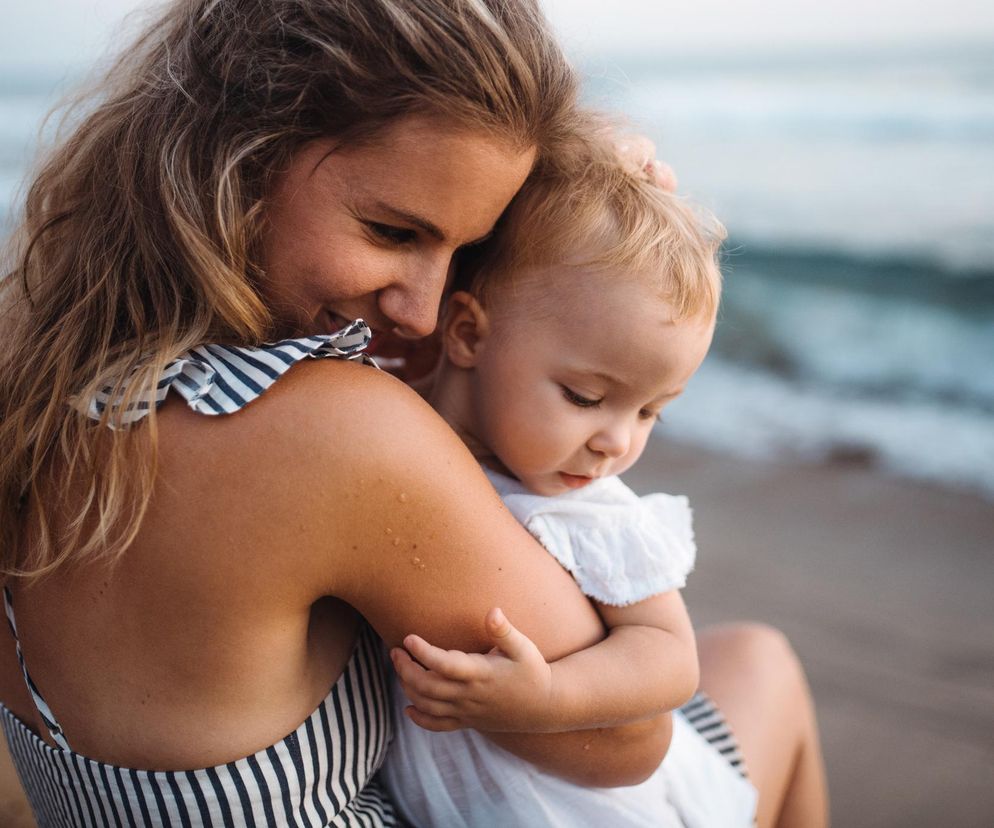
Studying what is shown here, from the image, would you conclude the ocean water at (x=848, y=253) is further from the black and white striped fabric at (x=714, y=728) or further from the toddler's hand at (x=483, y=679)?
the toddler's hand at (x=483, y=679)

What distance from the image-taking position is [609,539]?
1.59m

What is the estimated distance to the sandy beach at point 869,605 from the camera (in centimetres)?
304

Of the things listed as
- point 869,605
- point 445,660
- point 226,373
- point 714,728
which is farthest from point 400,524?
point 869,605

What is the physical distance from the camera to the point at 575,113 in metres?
1.71

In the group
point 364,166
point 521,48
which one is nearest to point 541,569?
point 364,166

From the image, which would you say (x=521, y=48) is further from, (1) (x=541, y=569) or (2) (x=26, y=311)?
(2) (x=26, y=311)

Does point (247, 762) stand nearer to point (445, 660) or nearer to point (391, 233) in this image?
point (445, 660)

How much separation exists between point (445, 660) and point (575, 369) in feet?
1.88

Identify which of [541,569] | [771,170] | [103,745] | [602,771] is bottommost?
[771,170]

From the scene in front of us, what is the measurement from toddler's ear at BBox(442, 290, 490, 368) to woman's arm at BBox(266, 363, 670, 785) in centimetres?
42

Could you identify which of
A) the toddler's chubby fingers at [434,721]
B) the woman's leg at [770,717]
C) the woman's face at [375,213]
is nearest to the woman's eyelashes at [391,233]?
the woman's face at [375,213]

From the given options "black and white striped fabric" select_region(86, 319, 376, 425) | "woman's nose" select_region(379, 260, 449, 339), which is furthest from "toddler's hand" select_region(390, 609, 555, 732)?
"woman's nose" select_region(379, 260, 449, 339)

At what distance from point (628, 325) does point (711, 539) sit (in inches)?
127

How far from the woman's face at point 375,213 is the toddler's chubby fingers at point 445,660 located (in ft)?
1.66
